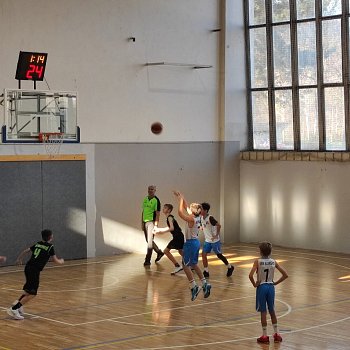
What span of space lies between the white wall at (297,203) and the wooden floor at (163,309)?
2.54 meters

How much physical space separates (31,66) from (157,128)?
5.56 metres

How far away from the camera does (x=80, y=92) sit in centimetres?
2292

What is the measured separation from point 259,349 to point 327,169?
13.3 metres

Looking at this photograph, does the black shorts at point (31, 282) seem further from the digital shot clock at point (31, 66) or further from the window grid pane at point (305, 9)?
the window grid pane at point (305, 9)

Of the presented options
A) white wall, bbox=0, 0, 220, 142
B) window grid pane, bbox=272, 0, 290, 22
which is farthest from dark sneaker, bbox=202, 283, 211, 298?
window grid pane, bbox=272, 0, 290, 22

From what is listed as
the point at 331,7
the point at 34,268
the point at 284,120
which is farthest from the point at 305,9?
the point at 34,268

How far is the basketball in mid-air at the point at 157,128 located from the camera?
24812 millimetres

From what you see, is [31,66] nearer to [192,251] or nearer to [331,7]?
[192,251]

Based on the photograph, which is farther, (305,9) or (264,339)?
(305,9)

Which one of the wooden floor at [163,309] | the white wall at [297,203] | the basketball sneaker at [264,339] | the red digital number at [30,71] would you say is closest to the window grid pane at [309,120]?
the white wall at [297,203]

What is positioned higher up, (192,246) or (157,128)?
(157,128)

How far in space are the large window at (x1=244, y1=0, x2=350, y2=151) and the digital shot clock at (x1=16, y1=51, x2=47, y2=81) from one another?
872cm

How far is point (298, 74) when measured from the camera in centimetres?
2577

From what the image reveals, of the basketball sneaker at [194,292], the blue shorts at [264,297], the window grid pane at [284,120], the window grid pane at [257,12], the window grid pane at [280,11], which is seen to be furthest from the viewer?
the window grid pane at [257,12]
